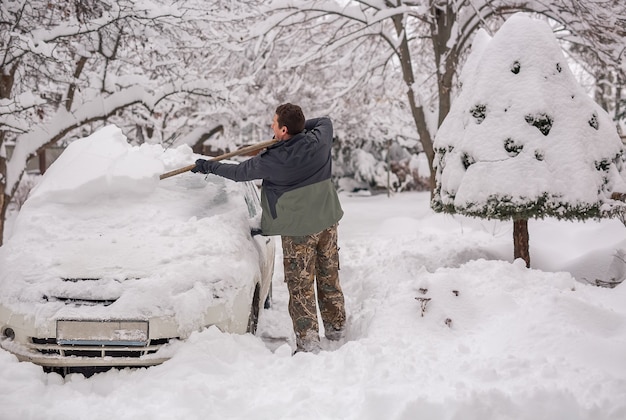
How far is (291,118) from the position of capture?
409 centimetres

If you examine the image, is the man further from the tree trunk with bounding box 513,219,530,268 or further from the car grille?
the tree trunk with bounding box 513,219,530,268

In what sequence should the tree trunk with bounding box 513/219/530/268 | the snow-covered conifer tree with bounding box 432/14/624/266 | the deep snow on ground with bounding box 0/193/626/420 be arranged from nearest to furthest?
1. the deep snow on ground with bounding box 0/193/626/420
2. the snow-covered conifer tree with bounding box 432/14/624/266
3. the tree trunk with bounding box 513/219/530/268

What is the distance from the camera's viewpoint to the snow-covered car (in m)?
3.33

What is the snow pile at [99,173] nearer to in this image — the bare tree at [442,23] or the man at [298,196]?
the man at [298,196]

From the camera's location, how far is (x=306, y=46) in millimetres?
13633

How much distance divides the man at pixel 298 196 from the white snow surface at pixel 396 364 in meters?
0.43

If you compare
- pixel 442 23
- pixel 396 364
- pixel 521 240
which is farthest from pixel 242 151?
pixel 442 23

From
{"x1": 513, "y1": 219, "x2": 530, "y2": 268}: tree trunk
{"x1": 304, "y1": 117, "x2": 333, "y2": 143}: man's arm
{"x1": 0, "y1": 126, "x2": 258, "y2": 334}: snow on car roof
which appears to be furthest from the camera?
{"x1": 513, "y1": 219, "x2": 530, "y2": 268}: tree trunk

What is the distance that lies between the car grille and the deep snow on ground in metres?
0.12

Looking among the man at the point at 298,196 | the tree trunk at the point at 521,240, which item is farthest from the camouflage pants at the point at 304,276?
the tree trunk at the point at 521,240

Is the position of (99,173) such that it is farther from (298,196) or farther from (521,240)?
(521,240)

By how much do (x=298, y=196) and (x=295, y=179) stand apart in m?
0.14

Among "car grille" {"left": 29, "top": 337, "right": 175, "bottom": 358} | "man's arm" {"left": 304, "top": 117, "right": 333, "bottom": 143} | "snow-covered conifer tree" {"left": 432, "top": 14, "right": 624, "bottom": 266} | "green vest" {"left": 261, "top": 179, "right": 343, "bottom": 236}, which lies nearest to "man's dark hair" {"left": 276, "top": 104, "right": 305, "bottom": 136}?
"man's arm" {"left": 304, "top": 117, "right": 333, "bottom": 143}

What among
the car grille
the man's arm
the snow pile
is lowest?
the car grille
